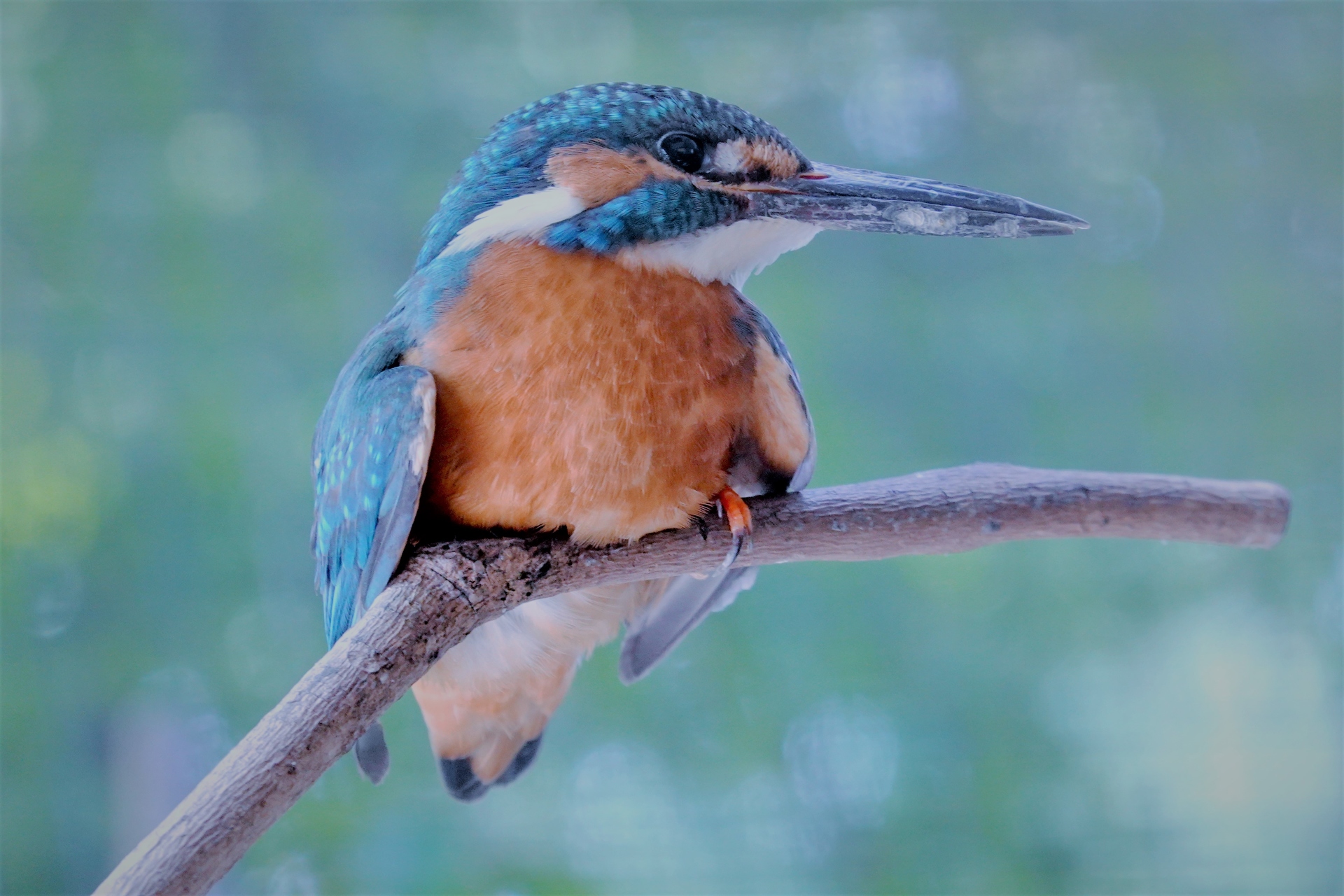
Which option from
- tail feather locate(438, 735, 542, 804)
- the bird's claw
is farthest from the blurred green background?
the bird's claw

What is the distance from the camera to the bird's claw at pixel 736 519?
86 centimetres

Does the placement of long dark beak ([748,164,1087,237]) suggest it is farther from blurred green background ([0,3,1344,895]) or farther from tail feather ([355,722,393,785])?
blurred green background ([0,3,1344,895])

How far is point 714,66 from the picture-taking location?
1.64 m

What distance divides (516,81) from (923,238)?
702 millimetres

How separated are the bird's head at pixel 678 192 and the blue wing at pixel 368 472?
0.44 feet

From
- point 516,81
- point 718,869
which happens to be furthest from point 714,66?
point 718,869

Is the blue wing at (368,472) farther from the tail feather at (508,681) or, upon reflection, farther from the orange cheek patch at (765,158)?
the orange cheek patch at (765,158)

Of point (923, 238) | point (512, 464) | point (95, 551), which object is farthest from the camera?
point (923, 238)

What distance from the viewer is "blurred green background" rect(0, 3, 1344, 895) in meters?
1.58

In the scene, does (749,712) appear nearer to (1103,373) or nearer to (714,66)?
(1103,373)

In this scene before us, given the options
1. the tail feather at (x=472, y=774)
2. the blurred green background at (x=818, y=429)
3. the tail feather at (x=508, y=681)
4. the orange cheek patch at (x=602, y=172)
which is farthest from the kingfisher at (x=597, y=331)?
the blurred green background at (x=818, y=429)

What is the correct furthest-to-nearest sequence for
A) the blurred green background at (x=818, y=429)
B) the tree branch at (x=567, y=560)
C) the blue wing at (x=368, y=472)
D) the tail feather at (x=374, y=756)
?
the blurred green background at (x=818, y=429) < the tail feather at (x=374, y=756) < the blue wing at (x=368, y=472) < the tree branch at (x=567, y=560)

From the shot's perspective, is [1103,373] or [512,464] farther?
[1103,373]

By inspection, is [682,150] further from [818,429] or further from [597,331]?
[818,429]
